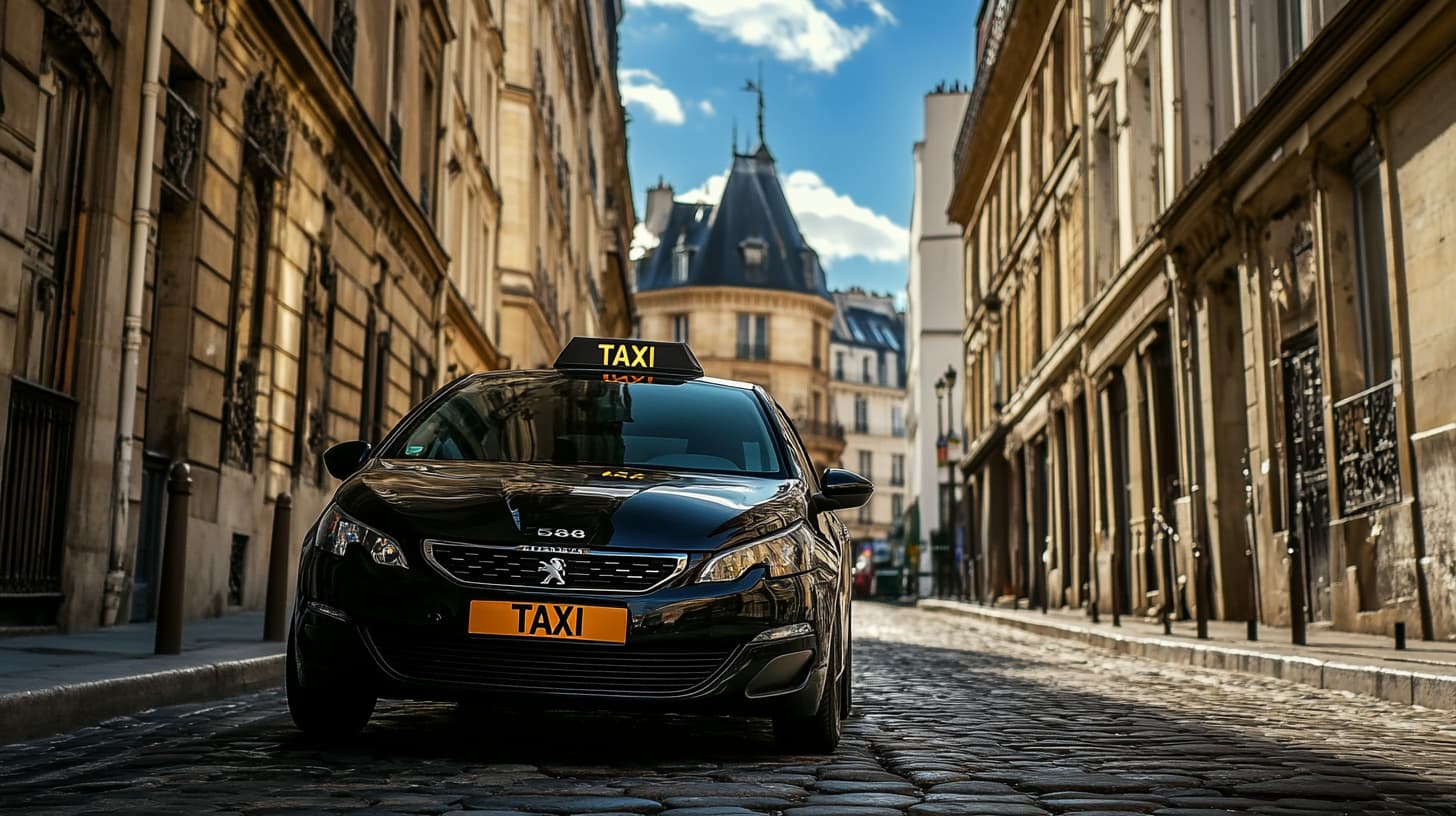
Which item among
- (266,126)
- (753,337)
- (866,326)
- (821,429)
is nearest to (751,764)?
(266,126)

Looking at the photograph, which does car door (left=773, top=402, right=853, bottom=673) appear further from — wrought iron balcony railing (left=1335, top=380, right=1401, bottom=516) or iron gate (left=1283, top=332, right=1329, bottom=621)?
iron gate (left=1283, top=332, right=1329, bottom=621)

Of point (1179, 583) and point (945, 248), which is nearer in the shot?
point (1179, 583)

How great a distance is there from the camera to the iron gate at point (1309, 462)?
51.4ft

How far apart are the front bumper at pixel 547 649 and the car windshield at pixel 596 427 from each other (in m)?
1.01

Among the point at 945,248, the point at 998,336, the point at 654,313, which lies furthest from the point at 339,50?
the point at 654,313

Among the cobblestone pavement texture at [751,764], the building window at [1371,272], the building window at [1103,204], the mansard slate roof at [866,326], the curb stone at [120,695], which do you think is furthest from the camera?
the mansard slate roof at [866,326]

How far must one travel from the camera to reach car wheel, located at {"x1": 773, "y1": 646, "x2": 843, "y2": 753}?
560cm

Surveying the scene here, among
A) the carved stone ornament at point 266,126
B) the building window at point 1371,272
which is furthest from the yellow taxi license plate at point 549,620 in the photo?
the building window at point 1371,272

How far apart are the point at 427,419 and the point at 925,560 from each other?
60132 millimetres

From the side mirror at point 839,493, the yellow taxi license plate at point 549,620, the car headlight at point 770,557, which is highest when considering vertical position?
the side mirror at point 839,493

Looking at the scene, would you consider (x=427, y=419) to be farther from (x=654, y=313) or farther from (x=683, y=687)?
(x=654, y=313)

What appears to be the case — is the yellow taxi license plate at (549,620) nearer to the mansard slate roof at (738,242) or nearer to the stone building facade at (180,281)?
the stone building facade at (180,281)

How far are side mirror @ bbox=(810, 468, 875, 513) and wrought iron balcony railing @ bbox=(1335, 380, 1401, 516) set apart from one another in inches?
326

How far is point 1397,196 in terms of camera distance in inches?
516
